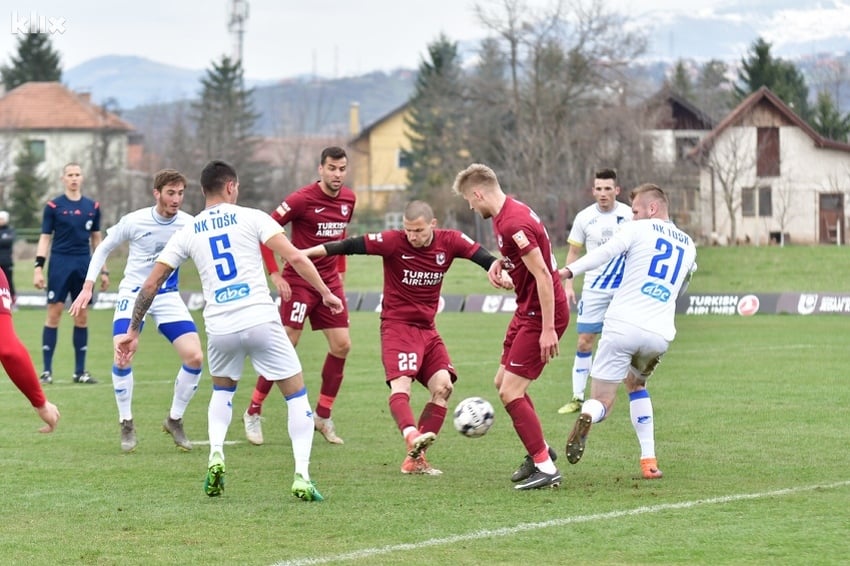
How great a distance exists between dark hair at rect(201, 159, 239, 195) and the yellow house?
308 feet

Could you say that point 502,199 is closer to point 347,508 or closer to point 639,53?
point 347,508

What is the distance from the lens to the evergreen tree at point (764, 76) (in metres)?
76.9

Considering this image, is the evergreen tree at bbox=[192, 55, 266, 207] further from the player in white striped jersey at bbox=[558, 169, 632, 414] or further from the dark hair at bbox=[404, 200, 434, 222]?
the dark hair at bbox=[404, 200, 434, 222]

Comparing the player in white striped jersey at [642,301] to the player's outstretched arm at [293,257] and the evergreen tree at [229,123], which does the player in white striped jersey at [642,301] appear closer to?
the player's outstretched arm at [293,257]

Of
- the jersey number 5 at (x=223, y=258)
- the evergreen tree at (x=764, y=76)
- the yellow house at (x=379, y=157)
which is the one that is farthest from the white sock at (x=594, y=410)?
the yellow house at (x=379, y=157)

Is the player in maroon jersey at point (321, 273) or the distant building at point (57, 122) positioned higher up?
the distant building at point (57, 122)

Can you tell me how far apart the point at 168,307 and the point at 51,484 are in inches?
92.9

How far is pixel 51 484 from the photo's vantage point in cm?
962

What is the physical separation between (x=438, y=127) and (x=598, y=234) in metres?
70.8

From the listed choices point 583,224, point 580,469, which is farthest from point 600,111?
point 580,469

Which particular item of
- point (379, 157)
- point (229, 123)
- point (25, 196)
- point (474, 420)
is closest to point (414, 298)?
point (474, 420)

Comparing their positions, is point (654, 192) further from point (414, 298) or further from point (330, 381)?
point (330, 381)

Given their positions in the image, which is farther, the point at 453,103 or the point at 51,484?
the point at 453,103

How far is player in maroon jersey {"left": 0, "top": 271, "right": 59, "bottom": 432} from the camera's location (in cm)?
762
